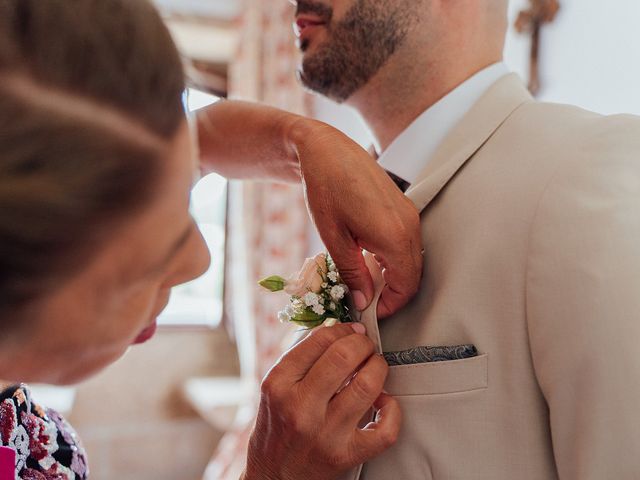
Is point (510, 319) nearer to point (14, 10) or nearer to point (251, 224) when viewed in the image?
point (14, 10)

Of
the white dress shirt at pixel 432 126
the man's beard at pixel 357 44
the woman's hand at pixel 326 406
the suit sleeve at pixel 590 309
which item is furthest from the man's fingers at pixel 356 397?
the man's beard at pixel 357 44

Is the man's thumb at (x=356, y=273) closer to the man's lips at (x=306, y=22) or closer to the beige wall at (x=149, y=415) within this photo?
the man's lips at (x=306, y=22)

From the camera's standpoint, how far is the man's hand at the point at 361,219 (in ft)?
3.23

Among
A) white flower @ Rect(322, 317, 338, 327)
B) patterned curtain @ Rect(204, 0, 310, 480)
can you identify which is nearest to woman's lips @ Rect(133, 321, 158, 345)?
white flower @ Rect(322, 317, 338, 327)

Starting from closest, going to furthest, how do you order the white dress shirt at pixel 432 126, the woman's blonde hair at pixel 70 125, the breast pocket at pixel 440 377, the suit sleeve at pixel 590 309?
the woman's blonde hair at pixel 70 125 → the suit sleeve at pixel 590 309 → the breast pocket at pixel 440 377 → the white dress shirt at pixel 432 126

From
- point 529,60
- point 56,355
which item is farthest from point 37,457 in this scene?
point 529,60

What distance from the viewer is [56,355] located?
663 millimetres

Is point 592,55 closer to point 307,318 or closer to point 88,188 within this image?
point 307,318

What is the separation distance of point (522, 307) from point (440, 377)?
16 centimetres

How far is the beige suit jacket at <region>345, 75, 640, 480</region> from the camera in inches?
32.8

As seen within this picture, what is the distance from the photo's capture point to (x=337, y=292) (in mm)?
1057

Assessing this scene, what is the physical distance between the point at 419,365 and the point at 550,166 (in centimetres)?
35

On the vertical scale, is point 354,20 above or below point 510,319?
above

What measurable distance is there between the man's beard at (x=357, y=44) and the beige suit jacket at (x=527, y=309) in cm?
34
